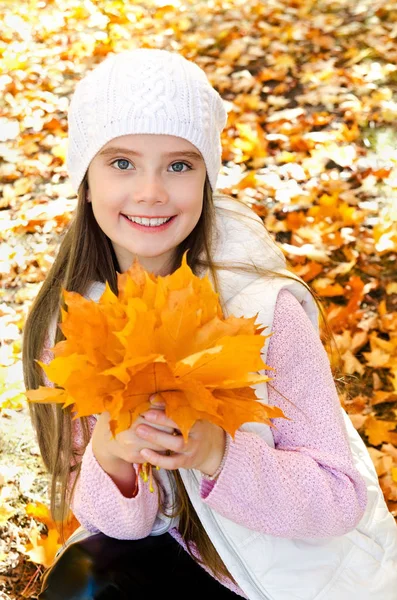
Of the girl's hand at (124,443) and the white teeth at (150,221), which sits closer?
the girl's hand at (124,443)

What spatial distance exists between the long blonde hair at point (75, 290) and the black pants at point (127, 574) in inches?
2.3

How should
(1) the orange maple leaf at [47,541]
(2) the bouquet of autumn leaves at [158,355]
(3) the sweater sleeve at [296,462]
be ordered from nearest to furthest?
(2) the bouquet of autumn leaves at [158,355] → (3) the sweater sleeve at [296,462] → (1) the orange maple leaf at [47,541]

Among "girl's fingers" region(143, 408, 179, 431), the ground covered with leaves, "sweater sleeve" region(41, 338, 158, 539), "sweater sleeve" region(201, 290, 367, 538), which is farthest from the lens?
the ground covered with leaves

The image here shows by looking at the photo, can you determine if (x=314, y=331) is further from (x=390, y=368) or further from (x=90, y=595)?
(x=390, y=368)

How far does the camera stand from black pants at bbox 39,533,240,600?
5.40 feet

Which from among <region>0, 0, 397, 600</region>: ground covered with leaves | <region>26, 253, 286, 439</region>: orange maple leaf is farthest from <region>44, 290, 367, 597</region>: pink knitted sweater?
<region>0, 0, 397, 600</region>: ground covered with leaves

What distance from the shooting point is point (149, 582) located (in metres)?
1.71

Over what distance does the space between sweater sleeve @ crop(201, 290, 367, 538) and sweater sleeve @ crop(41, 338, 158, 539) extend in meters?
0.22

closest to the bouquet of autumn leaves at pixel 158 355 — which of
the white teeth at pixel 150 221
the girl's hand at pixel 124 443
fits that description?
the girl's hand at pixel 124 443

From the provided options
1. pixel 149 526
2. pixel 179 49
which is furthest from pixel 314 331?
pixel 179 49

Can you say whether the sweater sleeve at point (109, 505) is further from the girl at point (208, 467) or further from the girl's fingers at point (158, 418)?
the girl's fingers at point (158, 418)

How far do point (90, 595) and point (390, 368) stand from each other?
1541mm

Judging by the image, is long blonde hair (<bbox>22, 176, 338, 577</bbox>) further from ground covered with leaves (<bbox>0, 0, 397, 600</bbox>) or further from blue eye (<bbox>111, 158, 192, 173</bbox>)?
ground covered with leaves (<bbox>0, 0, 397, 600</bbox>)

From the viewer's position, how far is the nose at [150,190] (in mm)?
1568
